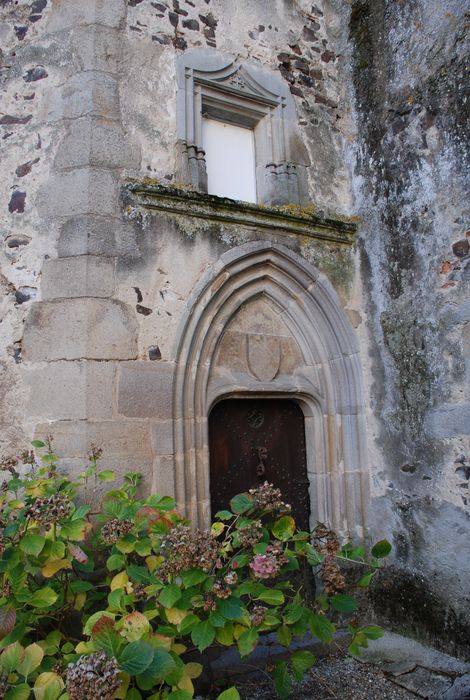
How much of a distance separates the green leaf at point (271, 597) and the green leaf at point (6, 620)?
3.09ft

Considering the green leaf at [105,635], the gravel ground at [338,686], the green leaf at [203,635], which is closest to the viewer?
the green leaf at [105,635]

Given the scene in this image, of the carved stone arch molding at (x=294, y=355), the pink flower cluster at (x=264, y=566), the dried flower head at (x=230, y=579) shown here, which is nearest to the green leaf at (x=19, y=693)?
the dried flower head at (x=230, y=579)

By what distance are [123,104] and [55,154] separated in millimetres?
563

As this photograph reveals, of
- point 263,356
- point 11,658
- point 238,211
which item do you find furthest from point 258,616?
point 238,211

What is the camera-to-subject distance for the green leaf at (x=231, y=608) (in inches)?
82.7

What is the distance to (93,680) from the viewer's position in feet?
5.43

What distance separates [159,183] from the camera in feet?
11.8

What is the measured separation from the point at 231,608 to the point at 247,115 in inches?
139

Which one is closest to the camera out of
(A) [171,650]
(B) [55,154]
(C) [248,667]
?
(A) [171,650]

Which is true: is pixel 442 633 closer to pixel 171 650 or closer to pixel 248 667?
pixel 248 667

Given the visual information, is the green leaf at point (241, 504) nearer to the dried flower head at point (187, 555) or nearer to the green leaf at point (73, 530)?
the dried flower head at point (187, 555)

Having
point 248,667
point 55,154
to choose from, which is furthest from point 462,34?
point 248,667

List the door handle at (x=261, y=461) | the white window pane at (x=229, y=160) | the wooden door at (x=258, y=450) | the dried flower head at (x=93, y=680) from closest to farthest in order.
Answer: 1. the dried flower head at (x=93, y=680)
2. the wooden door at (x=258, y=450)
3. the door handle at (x=261, y=461)
4. the white window pane at (x=229, y=160)

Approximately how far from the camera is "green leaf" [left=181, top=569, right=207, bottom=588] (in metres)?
2.14
